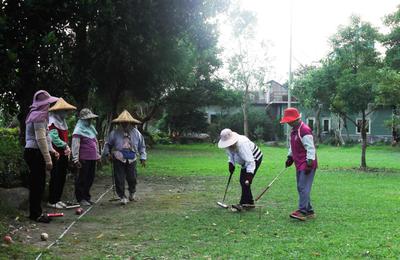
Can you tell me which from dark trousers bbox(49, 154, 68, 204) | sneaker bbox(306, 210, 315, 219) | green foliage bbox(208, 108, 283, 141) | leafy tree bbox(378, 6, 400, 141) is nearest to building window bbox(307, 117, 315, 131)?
green foliage bbox(208, 108, 283, 141)

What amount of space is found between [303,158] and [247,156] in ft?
3.42

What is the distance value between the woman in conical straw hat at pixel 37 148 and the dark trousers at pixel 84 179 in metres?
1.87

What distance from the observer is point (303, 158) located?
27.7 ft

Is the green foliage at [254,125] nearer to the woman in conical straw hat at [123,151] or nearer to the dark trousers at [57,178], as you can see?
the woman in conical straw hat at [123,151]

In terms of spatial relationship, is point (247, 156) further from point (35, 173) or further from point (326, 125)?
point (326, 125)

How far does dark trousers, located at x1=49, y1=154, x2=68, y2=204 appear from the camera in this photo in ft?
29.9

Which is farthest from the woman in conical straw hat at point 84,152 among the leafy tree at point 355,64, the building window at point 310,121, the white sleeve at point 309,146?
the building window at point 310,121

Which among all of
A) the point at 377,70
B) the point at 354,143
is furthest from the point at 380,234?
the point at 354,143

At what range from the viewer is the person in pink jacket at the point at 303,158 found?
27.3ft

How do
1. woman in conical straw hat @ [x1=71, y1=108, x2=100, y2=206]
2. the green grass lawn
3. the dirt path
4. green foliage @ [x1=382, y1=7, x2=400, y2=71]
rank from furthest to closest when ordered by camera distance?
green foliage @ [x1=382, y1=7, x2=400, y2=71]
woman in conical straw hat @ [x1=71, y1=108, x2=100, y2=206]
the dirt path
the green grass lawn

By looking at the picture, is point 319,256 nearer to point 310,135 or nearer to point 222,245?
point 222,245

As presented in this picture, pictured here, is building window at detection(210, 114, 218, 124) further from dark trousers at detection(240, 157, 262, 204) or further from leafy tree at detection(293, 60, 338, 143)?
dark trousers at detection(240, 157, 262, 204)

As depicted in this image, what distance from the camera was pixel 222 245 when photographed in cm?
668

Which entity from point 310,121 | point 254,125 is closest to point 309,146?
point 254,125
